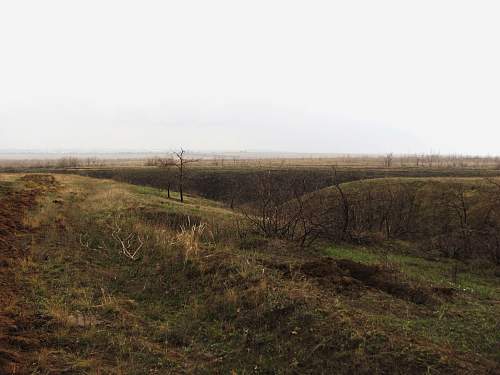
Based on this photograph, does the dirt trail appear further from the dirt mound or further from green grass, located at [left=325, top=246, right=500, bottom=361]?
the dirt mound

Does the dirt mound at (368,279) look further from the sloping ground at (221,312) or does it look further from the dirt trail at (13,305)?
the dirt trail at (13,305)

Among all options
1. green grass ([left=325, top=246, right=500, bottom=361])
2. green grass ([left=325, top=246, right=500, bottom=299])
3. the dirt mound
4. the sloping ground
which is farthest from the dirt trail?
green grass ([left=325, top=246, right=500, bottom=299])

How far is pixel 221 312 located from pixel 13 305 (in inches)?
179

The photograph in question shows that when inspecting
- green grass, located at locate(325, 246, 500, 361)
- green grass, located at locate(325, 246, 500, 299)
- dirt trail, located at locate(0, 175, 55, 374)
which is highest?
dirt trail, located at locate(0, 175, 55, 374)

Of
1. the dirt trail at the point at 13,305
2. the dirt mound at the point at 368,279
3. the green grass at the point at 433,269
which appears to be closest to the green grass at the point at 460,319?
the green grass at the point at 433,269

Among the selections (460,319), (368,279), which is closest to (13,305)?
(368,279)

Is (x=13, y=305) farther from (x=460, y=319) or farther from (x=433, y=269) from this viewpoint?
(x=433, y=269)

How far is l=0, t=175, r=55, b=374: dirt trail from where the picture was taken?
20.1ft

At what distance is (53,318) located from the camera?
25.2 ft

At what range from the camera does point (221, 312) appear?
845 cm

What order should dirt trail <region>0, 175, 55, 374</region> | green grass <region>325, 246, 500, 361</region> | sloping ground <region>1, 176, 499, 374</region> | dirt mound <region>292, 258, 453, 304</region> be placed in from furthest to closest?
dirt mound <region>292, 258, 453, 304</region>, green grass <region>325, 246, 500, 361</region>, sloping ground <region>1, 176, 499, 374</region>, dirt trail <region>0, 175, 55, 374</region>

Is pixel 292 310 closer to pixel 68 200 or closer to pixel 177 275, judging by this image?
pixel 177 275

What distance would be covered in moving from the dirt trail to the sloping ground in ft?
0.62

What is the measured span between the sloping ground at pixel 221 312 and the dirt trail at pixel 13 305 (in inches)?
7.5
